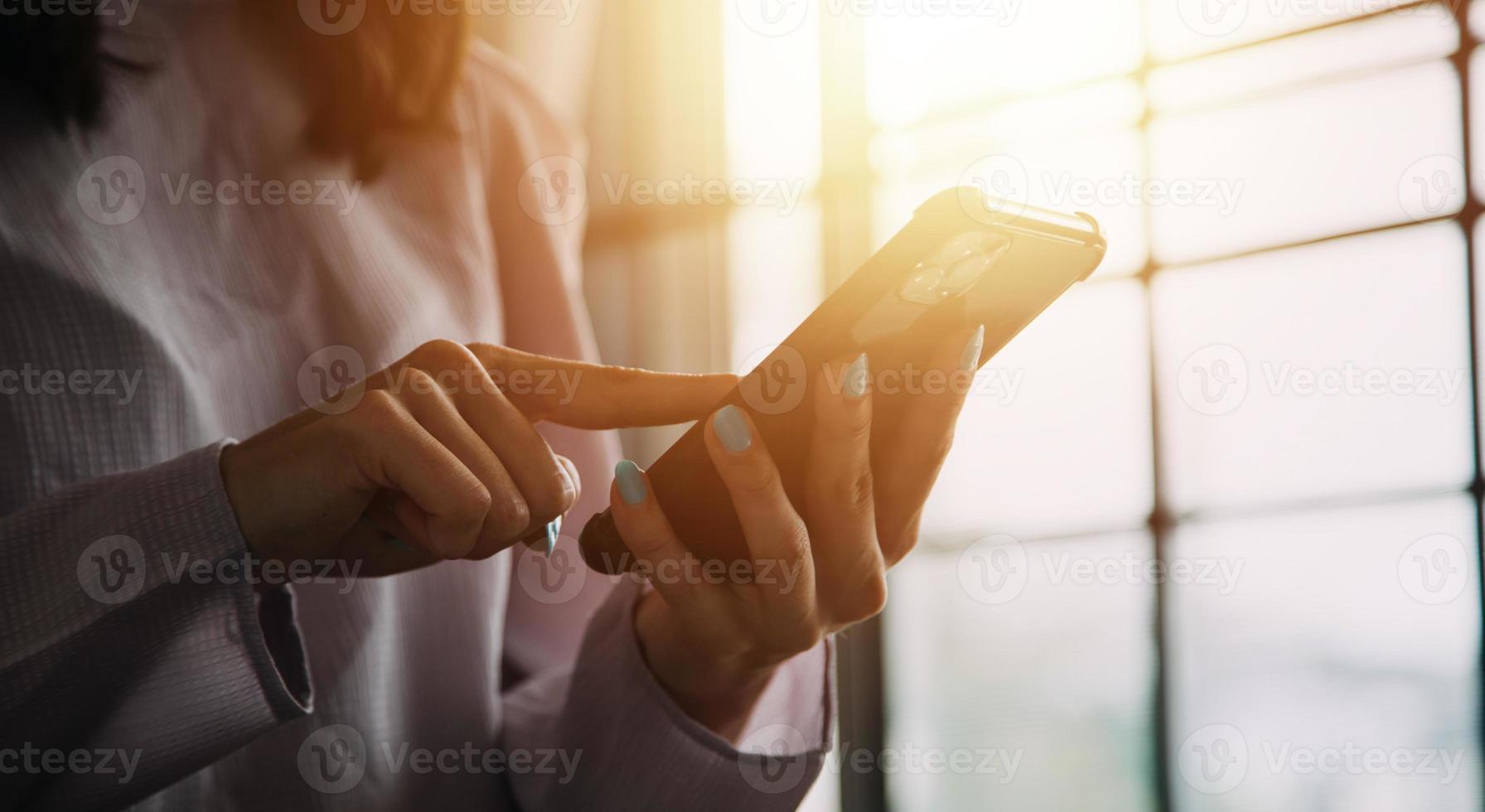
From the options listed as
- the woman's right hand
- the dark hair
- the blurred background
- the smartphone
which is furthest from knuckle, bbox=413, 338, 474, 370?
the blurred background

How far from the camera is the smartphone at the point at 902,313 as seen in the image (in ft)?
1.55

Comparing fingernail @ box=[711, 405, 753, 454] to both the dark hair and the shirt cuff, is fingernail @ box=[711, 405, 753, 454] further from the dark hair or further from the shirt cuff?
the dark hair

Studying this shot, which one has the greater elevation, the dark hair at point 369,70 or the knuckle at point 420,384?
the dark hair at point 369,70

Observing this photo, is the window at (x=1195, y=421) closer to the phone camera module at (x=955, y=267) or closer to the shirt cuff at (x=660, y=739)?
the shirt cuff at (x=660, y=739)

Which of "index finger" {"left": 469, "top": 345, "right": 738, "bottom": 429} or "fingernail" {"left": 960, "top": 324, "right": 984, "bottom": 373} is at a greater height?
"fingernail" {"left": 960, "top": 324, "right": 984, "bottom": 373}

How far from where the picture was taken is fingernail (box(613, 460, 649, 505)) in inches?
20.5

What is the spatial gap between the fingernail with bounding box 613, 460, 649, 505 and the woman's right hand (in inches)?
1.0

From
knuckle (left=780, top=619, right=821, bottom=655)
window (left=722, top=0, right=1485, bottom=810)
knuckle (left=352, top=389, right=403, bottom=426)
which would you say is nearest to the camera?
knuckle (left=352, top=389, right=403, bottom=426)

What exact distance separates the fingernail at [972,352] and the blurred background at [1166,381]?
908mm

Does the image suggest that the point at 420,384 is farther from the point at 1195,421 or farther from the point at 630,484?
the point at 1195,421

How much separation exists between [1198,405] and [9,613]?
4.20 ft

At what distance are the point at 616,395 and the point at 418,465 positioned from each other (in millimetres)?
128

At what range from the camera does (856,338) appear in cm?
50

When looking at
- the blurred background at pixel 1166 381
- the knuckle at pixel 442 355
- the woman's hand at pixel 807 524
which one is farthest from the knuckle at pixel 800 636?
the blurred background at pixel 1166 381
